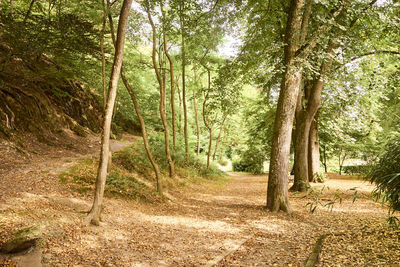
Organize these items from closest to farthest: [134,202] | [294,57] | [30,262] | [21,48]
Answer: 1. [30,262]
2. [294,57]
3. [134,202]
4. [21,48]

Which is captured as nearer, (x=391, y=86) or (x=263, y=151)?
(x=391, y=86)

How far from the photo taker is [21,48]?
920 centimetres

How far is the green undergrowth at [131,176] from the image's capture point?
818 centimetres

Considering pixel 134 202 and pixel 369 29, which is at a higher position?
pixel 369 29

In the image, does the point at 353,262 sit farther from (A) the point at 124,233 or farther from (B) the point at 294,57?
(B) the point at 294,57

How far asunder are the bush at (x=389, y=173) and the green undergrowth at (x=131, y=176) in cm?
690

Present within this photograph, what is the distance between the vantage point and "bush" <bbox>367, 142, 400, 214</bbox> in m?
4.01

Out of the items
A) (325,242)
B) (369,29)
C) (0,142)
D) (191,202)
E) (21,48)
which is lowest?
(191,202)

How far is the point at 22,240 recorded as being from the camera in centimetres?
391

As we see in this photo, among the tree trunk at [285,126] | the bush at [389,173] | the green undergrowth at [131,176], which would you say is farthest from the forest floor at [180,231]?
the bush at [389,173]

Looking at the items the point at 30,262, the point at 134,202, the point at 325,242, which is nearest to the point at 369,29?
the point at 325,242

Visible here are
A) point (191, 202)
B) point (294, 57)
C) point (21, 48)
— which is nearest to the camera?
point (294, 57)

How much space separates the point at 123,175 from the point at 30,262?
6.34 meters

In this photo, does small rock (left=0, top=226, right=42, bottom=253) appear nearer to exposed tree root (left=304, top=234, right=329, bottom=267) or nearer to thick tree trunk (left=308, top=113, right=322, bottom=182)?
exposed tree root (left=304, top=234, right=329, bottom=267)
